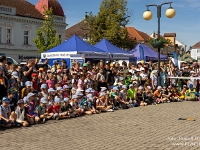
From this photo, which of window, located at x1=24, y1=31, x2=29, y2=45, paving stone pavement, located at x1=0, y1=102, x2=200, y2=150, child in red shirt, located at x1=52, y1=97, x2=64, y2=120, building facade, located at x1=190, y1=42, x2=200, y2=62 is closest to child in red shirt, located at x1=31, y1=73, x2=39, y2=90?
child in red shirt, located at x1=52, y1=97, x2=64, y2=120

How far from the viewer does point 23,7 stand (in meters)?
43.2

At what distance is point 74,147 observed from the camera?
6887 mm

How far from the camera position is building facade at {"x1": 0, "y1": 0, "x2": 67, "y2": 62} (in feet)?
128

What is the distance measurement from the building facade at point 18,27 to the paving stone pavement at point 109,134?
100ft

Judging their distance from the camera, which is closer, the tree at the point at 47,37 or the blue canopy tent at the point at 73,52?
the blue canopy tent at the point at 73,52

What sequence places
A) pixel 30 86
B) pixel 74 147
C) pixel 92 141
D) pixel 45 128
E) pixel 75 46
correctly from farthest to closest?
1. pixel 75 46
2. pixel 30 86
3. pixel 45 128
4. pixel 92 141
5. pixel 74 147

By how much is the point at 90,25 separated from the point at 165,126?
32961 millimetres

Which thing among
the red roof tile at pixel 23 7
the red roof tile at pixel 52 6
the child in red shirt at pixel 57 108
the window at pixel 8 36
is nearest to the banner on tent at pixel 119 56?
the child in red shirt at pixel 57 108

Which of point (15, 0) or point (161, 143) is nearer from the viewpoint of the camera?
point (161, 143)

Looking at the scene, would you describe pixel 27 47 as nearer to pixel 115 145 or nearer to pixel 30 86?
pixel 30 86

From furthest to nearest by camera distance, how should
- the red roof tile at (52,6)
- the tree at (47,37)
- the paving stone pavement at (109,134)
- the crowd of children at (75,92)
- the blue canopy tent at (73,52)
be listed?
the red roof tile at (52,6) < the tree at (47,37) < the blue canopy tent at (73,52) < the crowd of children at (75,92) < the paving stone pavement at (109,134)

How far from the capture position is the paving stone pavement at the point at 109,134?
698 cm

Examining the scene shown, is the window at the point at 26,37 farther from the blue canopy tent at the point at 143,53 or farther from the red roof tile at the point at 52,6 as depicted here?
the blue canopy tent at the point at 143,53

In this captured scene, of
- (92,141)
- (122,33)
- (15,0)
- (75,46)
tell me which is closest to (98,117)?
(92,141)
